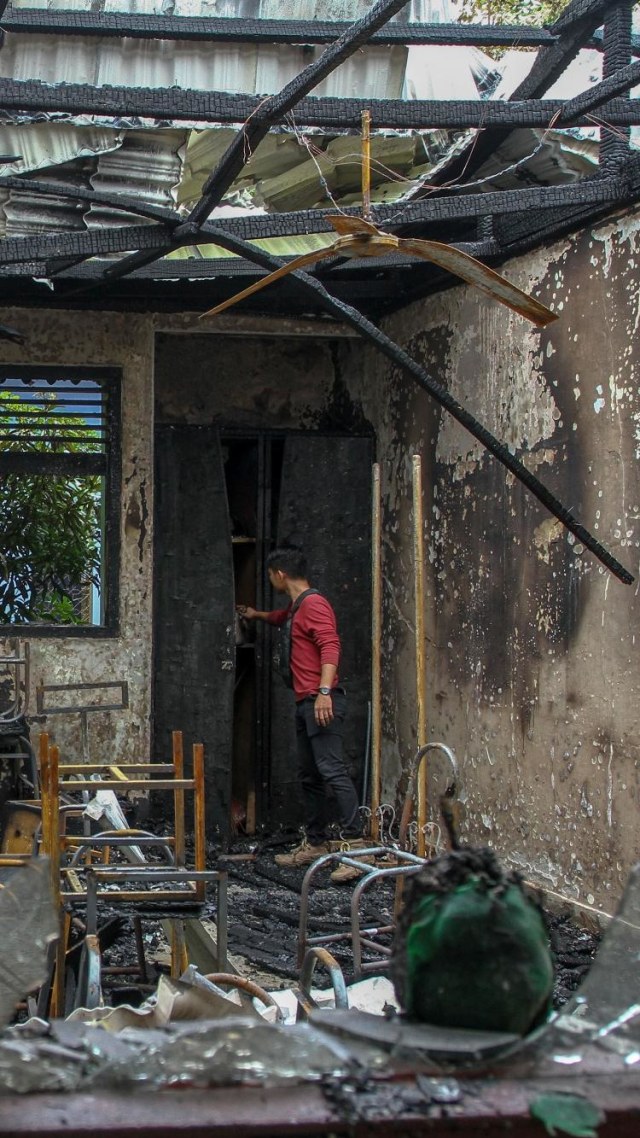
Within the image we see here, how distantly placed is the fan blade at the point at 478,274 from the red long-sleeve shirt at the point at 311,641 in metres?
3.42

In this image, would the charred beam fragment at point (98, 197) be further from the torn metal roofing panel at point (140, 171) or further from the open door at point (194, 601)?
the open door at point (194, 601)

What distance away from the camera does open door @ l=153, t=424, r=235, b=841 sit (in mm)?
8391

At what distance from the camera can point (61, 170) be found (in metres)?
5.73

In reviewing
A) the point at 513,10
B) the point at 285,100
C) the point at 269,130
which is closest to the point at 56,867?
the point at 285,100

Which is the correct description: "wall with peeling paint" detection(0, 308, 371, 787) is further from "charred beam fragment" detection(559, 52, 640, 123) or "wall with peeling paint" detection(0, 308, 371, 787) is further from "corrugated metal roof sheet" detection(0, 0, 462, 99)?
"charred beam fragment" detection(559, 52, 640, 123)

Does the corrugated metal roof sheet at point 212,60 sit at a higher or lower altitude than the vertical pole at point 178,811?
higher

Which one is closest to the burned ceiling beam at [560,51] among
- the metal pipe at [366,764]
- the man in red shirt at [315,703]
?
the man in red shirt at [315,703]

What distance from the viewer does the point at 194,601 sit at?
8.45 meters

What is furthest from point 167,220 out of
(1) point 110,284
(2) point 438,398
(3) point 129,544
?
(3) point 129,544

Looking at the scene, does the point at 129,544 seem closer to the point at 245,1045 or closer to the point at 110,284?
the point at 110,284

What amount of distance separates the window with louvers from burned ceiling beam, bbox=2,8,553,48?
3291 mm

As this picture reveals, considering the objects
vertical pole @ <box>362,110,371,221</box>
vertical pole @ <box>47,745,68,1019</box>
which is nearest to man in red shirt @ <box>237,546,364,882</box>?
vertical pole @ <box>47,745,68,1019</box>

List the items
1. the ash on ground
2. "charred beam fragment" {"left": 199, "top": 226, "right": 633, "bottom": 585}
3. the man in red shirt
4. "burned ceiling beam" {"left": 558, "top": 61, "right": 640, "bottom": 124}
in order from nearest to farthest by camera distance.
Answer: "burned ceiling beam" {"left": 558, "top": 61, "right": 640, "bottom": 124}
the ash on ground
"charred beam fragment" {"left": 199, "top": 226, "right": 633, "bottom": 585}
the man in red shirt

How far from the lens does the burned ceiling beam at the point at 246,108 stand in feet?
14.6
